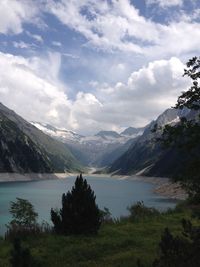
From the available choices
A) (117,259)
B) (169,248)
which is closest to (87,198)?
(117,259)

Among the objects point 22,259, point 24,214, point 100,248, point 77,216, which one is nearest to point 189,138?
point 22,259

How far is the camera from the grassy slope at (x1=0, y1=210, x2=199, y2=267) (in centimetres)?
2098

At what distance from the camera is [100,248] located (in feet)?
78.5

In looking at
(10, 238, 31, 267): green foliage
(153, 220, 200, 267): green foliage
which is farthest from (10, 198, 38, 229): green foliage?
(153, 220, 200, 267): green foliage

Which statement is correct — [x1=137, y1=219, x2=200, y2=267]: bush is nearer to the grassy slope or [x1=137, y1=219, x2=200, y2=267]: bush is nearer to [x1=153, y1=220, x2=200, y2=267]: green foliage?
[x1=153, y1=220, x2=200, y2=267]: green foliage

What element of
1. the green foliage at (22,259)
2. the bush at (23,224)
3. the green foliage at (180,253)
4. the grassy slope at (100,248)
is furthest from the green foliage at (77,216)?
the green foliage at (22,259)

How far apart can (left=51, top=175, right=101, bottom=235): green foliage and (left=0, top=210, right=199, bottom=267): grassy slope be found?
1.12m

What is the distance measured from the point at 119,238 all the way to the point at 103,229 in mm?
4416

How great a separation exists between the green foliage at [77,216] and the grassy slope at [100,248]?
44.2 inches

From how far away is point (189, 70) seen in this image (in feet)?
Result: 53.8

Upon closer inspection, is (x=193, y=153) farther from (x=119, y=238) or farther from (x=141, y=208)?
(x=141, y=208)

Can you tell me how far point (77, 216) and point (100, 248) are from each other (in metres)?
4.96

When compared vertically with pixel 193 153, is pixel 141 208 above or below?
below

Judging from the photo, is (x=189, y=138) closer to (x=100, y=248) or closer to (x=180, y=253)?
(x=180, y=253)
